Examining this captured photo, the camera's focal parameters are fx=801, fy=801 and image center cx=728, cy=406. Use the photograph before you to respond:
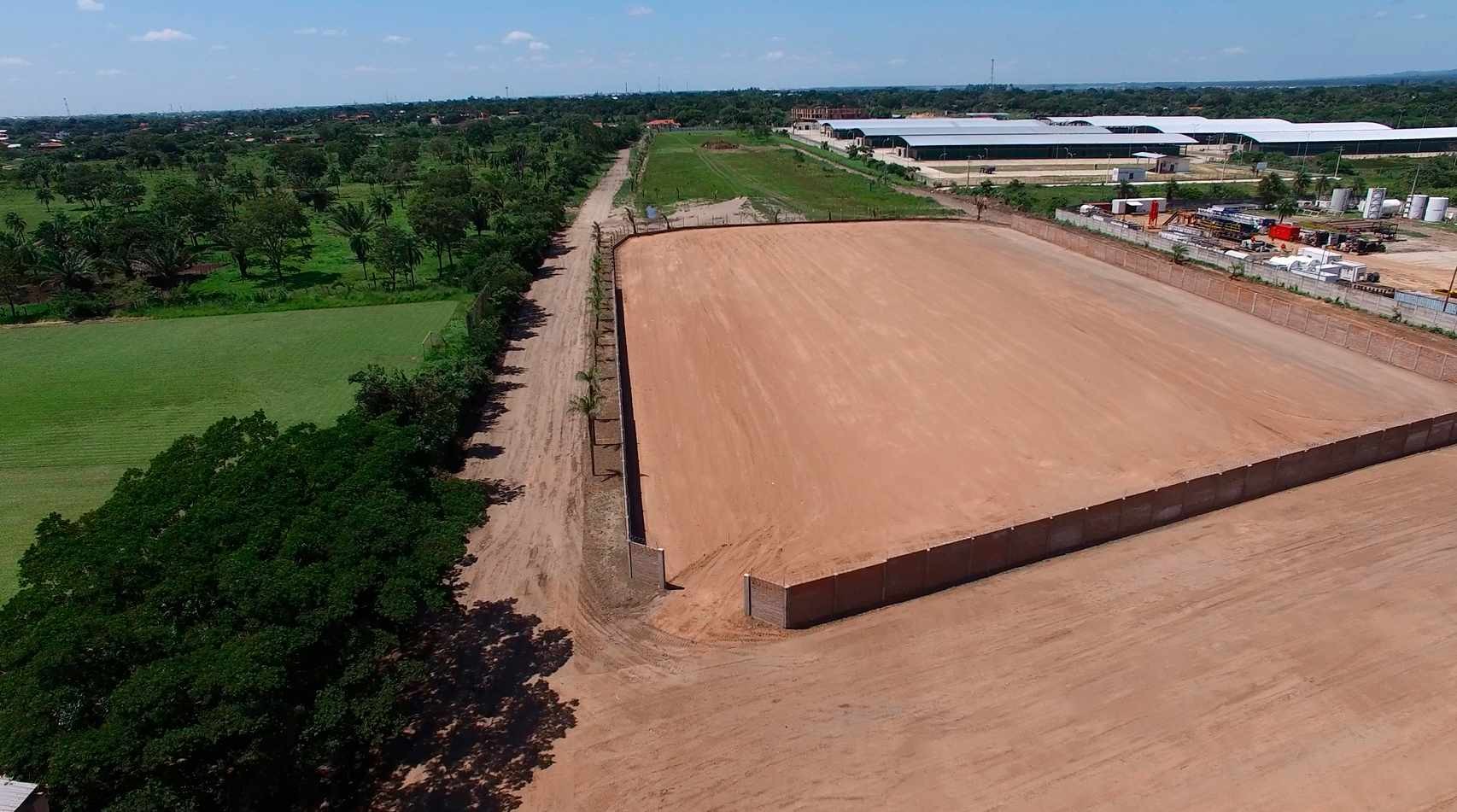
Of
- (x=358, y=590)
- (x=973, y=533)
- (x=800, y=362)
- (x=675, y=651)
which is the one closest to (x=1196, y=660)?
(x=973, y=533)

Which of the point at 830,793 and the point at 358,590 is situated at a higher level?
the point at 358,590

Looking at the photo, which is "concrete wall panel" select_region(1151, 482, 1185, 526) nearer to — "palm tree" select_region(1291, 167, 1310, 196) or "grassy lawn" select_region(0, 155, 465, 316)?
"grassy lawn" select_region(0, 155, 465, 316)

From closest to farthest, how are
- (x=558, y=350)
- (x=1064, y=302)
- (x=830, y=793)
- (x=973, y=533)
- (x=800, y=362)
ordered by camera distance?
(x=830, y=793) → (x=973, y=533) → (x=800, y=362) → (x=558, y=350) → (x=1064, y=302)

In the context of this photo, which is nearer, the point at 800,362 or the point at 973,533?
the point at 973,533

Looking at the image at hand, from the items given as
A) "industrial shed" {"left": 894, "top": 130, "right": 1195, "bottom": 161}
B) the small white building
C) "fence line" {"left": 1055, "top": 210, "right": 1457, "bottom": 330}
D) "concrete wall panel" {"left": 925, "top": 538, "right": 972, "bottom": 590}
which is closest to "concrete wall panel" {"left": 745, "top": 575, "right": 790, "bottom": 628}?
"concrete wall panel" {"left": 925, "top": 538, "right": 972, "bottom": 590}

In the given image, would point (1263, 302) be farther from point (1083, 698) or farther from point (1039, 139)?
point (1039, 139)

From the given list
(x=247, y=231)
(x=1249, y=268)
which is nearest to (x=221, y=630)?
(x=247, y=231)

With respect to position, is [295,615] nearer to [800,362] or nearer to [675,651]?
[675,651]
